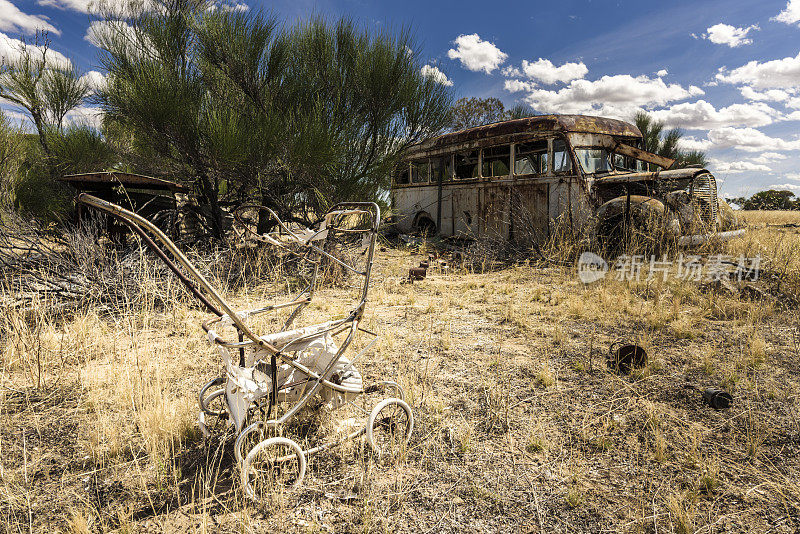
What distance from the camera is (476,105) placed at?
67.0 feet

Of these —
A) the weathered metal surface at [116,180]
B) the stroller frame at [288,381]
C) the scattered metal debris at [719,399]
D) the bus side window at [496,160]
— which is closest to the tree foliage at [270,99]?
the weathered metal surface at [116,180]

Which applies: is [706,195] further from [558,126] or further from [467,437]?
[467,437]

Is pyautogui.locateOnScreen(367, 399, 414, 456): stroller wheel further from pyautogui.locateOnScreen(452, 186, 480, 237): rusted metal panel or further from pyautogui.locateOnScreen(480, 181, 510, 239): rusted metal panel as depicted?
pyautogui.locateOnScreen(452, 186, 480, 237): rusted metal panel

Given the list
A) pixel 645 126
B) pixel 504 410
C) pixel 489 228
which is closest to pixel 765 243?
pixel 489 228

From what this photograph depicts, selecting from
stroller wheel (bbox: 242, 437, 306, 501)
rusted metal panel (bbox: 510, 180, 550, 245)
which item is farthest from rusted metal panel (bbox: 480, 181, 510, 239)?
stroller wheel (bbox: 242, 437, 306, 501)

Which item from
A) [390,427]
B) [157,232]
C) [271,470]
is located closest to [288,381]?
[271,470]

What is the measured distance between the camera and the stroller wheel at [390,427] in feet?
7.62

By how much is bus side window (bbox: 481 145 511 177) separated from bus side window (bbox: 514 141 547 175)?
21cm

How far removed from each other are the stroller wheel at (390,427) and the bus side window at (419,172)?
332 inches

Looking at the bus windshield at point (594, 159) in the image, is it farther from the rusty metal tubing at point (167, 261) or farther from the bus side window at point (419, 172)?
the rusty metal tubing at point (167, 261)

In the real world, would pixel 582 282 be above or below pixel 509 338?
above

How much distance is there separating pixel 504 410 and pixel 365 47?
6237 millimetres

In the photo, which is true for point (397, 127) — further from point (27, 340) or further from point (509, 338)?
point (27, 340)

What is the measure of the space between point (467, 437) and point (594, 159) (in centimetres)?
643
